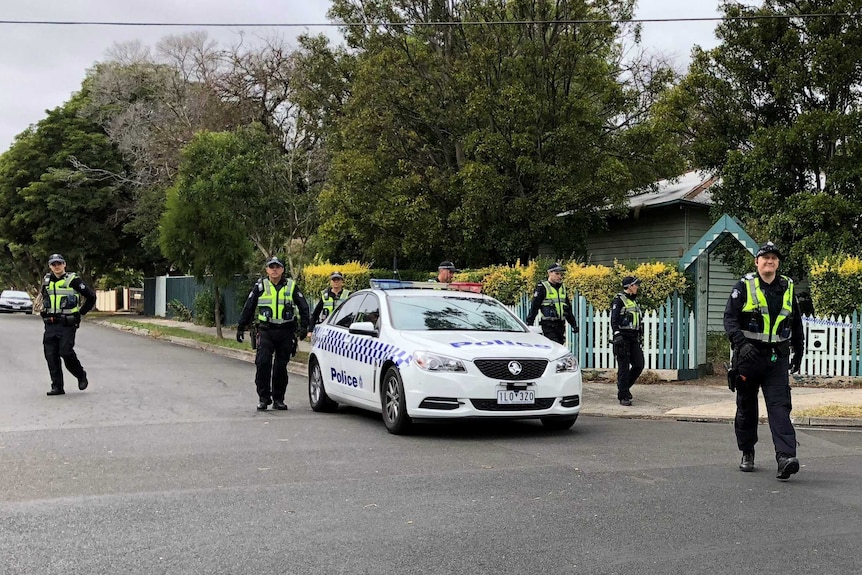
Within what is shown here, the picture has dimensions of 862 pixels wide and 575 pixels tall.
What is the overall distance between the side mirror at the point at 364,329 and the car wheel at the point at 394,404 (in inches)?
22.3

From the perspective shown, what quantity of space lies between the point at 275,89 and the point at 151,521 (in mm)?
29203

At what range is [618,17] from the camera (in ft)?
65.7

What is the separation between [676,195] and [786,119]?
5306 millimetres

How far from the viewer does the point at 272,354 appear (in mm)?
10906

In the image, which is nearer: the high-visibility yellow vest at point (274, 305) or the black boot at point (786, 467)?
the black boot at point (786, 467)

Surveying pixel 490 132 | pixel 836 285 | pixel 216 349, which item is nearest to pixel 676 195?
pixel 490 132

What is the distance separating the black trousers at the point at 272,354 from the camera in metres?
10.8

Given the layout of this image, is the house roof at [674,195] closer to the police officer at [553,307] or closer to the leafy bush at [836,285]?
the leafy bush at [836,285]

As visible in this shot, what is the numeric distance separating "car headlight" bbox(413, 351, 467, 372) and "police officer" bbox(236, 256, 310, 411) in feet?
8.94

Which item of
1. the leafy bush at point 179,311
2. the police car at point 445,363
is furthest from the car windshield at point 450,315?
the leafy bush at point 179,311

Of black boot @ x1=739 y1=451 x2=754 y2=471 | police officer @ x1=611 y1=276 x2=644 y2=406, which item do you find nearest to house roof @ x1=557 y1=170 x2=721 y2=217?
police officer @ x1=611 y1=276 x2=644 y2=406

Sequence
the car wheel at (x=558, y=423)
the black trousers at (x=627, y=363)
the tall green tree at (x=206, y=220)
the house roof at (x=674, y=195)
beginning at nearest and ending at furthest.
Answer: the car wheel at (x=558, y=423) < the black trousers at (x=627, y=363) < the house roof at (x=674, y=195) < the tall green tree at (x=206, y=220)

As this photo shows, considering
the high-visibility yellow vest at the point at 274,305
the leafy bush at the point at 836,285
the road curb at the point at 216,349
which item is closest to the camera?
the high-visibility yellow vest at the point at 274,305

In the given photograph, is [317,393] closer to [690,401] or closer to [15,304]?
[690,401]
